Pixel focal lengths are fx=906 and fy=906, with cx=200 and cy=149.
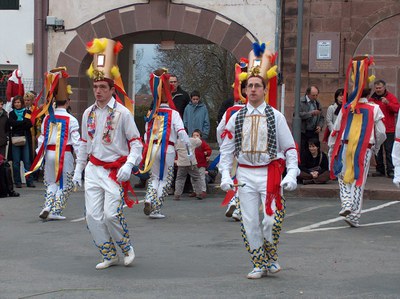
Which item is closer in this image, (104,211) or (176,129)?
(104,211)

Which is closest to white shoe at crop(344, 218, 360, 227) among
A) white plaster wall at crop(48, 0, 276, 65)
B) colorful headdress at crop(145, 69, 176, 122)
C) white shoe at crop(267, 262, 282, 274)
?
colorful headdress at crop(145, 69, 176, 122)

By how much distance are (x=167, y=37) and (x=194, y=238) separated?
36.8ft

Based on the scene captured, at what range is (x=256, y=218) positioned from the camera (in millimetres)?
7816

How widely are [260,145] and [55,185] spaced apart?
17.3 ft

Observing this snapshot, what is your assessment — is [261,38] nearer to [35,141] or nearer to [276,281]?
[35,141]

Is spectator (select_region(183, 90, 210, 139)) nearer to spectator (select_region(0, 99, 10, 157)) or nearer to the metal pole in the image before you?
the metal pole

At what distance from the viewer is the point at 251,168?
7.88 meters

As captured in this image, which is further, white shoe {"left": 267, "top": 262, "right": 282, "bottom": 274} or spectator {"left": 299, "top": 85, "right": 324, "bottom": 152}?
spectator {"left": 299, "top": 85, "right": 324, "bottom": 152}

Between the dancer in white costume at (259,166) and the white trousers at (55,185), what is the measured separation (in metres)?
4.83

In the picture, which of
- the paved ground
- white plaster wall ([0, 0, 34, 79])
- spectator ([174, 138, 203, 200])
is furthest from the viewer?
white plaster wall ([0, 0, 34, 79])

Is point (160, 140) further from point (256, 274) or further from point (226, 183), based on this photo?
point (256, 274)

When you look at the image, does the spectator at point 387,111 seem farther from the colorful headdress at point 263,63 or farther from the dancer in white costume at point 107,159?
the dancer in white costume at point 107,159

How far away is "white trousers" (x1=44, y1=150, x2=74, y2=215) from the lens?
12.3 m

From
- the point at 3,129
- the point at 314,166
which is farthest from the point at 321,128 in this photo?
the point at 3,129
